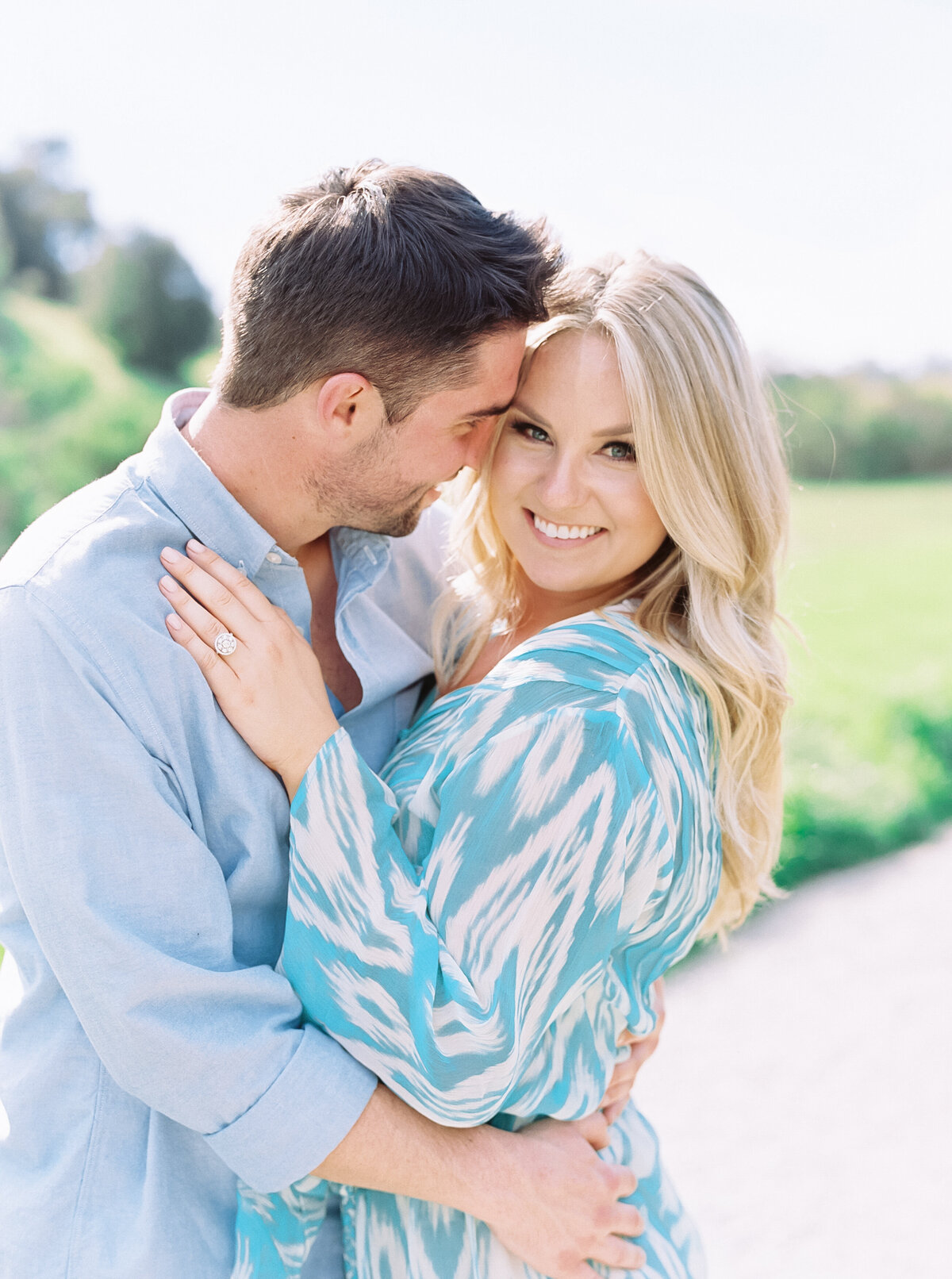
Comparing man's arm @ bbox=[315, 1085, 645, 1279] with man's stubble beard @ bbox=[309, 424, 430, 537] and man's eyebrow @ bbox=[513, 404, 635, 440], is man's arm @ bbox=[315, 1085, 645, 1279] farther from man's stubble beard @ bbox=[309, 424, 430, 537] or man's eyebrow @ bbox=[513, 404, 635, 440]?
man's eyebrow @ bbox=[513, 404, 635, 440]

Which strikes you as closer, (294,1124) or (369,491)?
(294,1124)

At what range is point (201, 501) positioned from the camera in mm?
1831

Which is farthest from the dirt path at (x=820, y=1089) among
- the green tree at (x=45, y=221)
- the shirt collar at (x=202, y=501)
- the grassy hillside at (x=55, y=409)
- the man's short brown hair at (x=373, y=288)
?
the green tree at (x=45, y=221)

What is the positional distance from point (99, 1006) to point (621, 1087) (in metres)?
1.04

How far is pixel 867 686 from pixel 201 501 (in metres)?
7.32

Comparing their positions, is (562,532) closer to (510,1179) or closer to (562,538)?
(562,538)

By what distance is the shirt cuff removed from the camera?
1649 mm

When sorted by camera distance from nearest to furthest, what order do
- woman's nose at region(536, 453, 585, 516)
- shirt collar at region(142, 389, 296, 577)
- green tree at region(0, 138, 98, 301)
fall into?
shirt collar at region(142, 389, 296, 577)
woman's nose at region(536, 453, 585, 516)
green tree at region(0, 138, 98, 301)

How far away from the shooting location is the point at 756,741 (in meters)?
2.16

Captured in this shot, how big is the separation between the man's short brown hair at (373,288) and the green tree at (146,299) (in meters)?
6.25

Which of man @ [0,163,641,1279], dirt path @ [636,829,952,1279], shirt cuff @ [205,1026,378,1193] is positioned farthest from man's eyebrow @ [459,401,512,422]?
dirt path @ [636,829,952,1279]

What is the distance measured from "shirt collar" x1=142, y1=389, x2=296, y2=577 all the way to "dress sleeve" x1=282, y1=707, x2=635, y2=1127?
409 mm

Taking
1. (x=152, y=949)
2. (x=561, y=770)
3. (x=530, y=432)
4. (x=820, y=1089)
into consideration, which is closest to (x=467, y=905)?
(x=561, y=770)

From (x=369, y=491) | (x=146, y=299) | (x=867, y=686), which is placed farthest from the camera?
(x=867, y=686)
